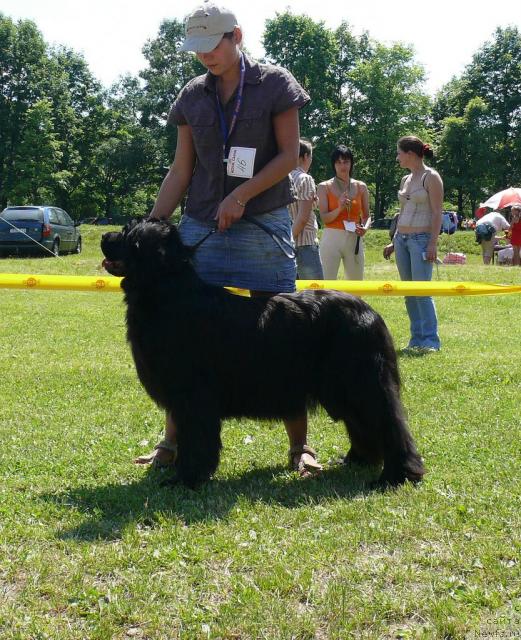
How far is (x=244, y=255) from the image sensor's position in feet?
13.5

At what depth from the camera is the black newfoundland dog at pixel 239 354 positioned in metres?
3.63

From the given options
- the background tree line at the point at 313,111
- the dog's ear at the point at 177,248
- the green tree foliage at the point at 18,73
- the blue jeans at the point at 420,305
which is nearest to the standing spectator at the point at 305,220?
the blue jeans at the point at 420,305

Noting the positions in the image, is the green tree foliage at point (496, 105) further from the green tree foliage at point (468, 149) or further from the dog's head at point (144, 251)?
the dog's head at point (144, 251)

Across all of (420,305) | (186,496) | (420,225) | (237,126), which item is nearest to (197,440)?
(186,496)

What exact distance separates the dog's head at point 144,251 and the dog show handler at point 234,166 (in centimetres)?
29

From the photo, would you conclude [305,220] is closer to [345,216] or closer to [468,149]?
[345,216]

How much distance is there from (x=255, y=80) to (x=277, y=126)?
0.26 metres

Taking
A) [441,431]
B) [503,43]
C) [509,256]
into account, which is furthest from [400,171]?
[441,431]

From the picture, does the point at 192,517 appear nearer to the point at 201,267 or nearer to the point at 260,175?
the point at 201,267

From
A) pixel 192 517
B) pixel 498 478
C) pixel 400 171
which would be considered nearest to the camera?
pixel 192 517

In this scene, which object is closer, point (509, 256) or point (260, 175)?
point (260, 175)

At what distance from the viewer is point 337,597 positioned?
258 cm

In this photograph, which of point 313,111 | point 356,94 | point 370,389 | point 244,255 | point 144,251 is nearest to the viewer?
point 144,251

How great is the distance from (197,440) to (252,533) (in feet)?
2.16
